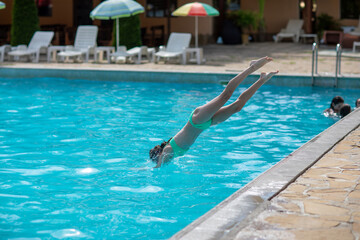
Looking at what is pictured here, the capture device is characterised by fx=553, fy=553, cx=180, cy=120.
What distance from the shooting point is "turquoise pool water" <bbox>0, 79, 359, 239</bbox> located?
480 cm

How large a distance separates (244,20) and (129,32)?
6795mm

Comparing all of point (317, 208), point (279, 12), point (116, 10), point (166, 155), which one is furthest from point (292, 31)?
point (317, 208)

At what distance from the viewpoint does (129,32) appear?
16.6 m

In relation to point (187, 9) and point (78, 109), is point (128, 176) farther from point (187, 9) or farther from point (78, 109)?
point (187, 9)

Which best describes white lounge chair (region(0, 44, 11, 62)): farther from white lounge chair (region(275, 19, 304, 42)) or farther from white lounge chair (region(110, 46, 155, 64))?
white lounge chair (region(275, 19, 304, 42))

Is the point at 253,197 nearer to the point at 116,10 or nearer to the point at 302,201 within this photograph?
the point at 302,201

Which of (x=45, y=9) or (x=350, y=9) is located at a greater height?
(x=350, y=9)

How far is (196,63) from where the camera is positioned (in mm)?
15180

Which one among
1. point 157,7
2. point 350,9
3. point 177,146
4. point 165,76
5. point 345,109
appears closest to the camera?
point 177,146

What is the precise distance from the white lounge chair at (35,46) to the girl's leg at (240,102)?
36.2ft

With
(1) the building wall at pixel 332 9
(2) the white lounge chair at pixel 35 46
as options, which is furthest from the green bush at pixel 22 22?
(1) the building wall at pixel 332 9

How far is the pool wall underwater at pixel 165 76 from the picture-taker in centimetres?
1181

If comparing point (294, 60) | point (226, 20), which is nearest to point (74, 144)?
point (294, 60)

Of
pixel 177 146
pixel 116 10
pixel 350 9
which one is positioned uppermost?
pixel 350 9
